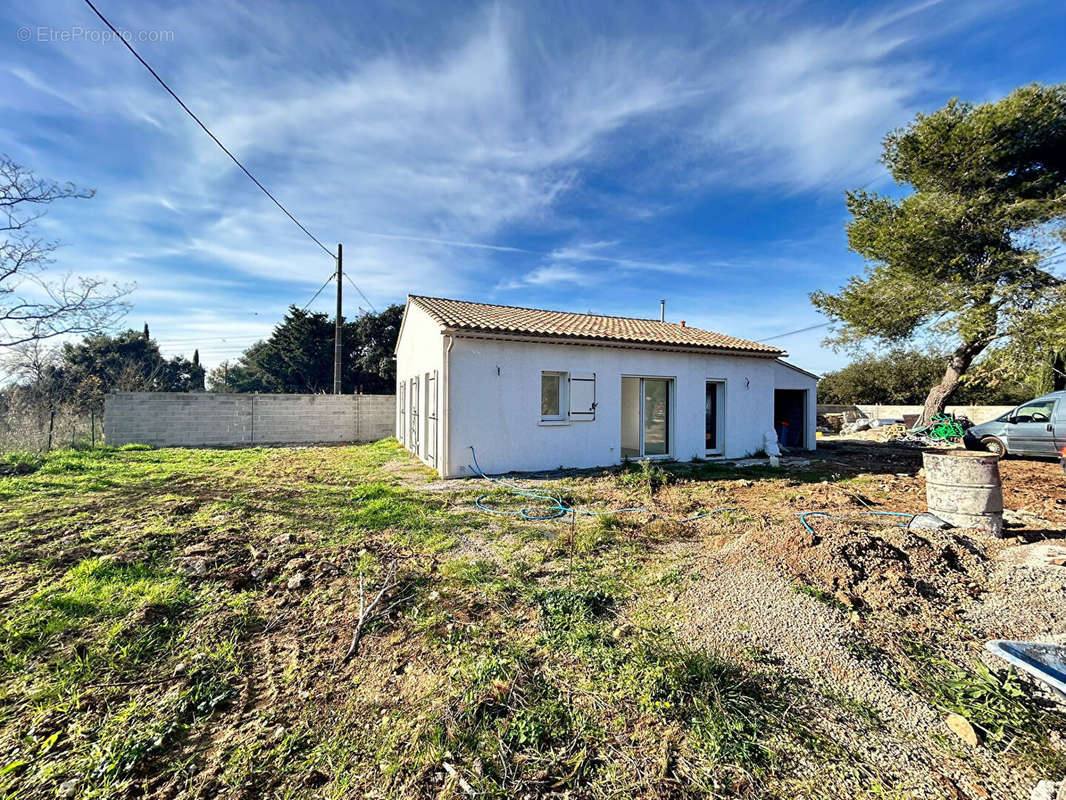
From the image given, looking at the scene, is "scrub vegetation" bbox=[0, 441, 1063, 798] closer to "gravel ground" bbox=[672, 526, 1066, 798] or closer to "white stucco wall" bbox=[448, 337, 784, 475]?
"gravel ground" bbox=[672, 526, 1066, 798]

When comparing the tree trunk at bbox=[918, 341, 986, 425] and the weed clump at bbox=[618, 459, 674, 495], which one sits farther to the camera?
the tree trunk at bbox=[918, 341, 986, 425]

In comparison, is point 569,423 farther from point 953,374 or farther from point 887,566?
point 953,374

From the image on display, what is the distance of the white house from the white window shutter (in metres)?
0.02

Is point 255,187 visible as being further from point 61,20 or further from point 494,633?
point 494,633

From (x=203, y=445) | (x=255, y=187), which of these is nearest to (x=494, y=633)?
(x=255, y=187)

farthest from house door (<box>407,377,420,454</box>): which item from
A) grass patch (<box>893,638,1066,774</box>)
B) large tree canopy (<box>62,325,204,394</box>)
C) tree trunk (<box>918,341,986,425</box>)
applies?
tree trunk (<box>918,341,986,425</box>)

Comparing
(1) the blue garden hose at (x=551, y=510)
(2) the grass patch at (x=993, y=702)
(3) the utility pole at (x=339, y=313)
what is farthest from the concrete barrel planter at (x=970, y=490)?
(3) the utility pole at (x=339, y=313)

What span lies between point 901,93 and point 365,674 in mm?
12529

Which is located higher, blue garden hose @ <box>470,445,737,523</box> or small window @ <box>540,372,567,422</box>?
small window @ <box>540,372,567,422</box>

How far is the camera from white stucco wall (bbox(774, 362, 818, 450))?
1290cm

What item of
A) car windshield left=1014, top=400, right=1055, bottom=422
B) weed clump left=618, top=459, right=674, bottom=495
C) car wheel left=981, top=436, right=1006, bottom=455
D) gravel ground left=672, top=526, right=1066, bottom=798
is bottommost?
gravel ground left=672, top=526, right=1066, bottom=798

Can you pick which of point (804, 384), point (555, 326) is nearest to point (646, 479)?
point (555, 326)

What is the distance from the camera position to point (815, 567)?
11.9 ft

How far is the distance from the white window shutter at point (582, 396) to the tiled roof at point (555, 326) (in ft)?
2.97
